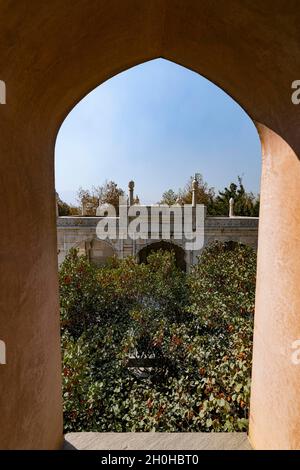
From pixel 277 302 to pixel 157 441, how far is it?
5.04 ft

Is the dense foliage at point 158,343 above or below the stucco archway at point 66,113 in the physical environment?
below

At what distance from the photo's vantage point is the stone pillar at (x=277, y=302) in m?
1.75

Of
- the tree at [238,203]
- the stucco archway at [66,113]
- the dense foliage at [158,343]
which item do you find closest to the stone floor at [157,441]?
the stucco archway at [66,113]

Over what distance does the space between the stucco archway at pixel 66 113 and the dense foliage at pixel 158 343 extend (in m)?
1.43

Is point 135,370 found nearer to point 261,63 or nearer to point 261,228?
point 261,228

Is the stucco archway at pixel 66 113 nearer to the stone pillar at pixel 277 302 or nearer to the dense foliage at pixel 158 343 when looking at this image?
the stone pillar at pixel 277 302

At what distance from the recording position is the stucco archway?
4.75 ft

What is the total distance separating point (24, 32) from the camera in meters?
1.31

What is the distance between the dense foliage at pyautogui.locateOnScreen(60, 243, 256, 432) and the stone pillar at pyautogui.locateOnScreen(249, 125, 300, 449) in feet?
3.87

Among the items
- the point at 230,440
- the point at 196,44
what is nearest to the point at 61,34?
the point at 196,44

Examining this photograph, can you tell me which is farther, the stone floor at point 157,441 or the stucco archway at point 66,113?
the stone floor at point 157,441

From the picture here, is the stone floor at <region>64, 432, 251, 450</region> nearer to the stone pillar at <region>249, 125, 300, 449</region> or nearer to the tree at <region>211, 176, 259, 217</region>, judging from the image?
the stone pillar at <region>249, 125, 300, 449</region>

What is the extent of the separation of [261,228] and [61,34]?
70.2 inches

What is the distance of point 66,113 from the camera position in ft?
7.24
